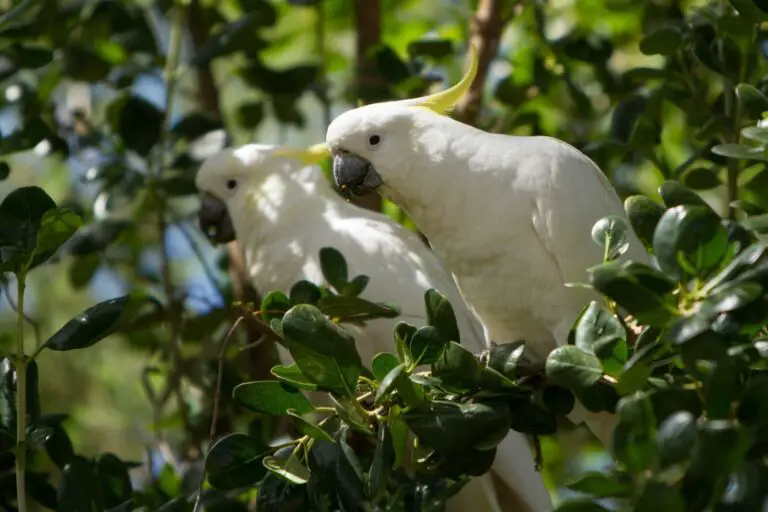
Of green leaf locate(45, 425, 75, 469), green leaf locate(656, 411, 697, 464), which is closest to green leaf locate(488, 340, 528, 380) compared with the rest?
green leaf locate(656, 411, 697, 464)

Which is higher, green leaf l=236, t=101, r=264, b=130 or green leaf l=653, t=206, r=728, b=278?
Result: green leaf l=653, t=206, r=728, b=278

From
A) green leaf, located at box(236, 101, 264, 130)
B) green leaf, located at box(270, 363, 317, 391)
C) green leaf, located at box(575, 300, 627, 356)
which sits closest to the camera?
green leaf, located at box(575, 300, 627, 356)

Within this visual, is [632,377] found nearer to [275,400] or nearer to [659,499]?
[659,499]

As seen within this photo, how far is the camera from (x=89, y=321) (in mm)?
1744

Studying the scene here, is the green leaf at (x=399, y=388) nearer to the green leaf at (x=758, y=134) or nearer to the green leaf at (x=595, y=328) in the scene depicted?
the green leaf at (x=595, y=328)

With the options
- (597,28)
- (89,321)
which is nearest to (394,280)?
(89,321)

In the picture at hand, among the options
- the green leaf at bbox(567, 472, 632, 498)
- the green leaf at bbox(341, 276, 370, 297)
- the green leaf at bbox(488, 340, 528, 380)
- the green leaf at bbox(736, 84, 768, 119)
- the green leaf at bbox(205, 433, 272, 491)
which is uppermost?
the green leaf at bbox(736, 84, 768, 119)

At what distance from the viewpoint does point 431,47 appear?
2.76m

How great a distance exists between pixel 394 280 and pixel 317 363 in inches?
44.8

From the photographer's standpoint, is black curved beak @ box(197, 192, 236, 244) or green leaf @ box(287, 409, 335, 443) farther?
black curved beak @ box(197, 192, 236, 244)

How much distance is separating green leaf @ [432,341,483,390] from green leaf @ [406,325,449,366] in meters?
0.01

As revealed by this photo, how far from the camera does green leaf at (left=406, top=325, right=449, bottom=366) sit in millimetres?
1560

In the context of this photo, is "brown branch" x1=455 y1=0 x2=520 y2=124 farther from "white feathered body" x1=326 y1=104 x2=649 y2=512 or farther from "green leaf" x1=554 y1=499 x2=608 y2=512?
"green leaf" x1=554 y1=499 x2=608 y2=512

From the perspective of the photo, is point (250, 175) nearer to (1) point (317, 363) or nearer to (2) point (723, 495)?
(1) point (317, 363)
